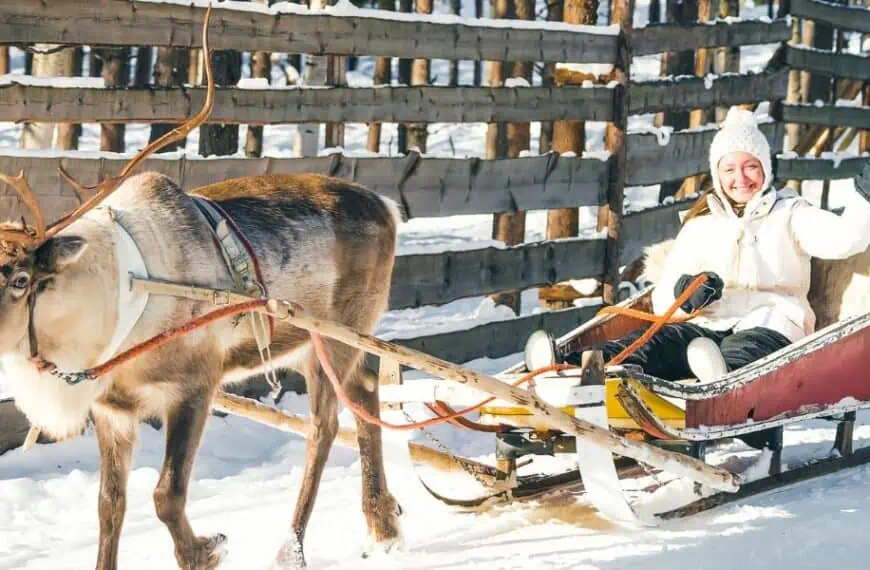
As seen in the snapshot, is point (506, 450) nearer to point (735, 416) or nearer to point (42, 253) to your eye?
point (735, 416)

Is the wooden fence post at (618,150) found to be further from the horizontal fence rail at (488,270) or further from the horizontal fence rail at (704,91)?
the horizontal fence rail at (704,91)

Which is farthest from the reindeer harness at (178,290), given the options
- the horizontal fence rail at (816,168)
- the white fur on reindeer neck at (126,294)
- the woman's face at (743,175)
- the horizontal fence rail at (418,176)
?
the horizontal fence rail at (816,168)

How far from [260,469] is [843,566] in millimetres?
2796

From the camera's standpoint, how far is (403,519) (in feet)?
18.2

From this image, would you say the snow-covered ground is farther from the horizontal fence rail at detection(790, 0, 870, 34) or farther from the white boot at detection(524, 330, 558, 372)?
the horizontal fence rail at detection(790, 0, 870, 34)

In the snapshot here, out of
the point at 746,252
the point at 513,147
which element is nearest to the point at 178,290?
the point at 746,252

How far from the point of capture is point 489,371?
8.27m

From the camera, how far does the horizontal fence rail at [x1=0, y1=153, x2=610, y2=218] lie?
610 cm

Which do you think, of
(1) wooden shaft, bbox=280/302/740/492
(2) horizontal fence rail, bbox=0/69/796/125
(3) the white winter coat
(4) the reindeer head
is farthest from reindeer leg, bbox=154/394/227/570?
(3) the white winter coat

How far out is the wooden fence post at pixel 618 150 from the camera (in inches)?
368

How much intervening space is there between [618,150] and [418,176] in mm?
2136

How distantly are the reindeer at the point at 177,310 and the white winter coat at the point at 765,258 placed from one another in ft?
4.86

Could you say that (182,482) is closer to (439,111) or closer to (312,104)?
(312,104)

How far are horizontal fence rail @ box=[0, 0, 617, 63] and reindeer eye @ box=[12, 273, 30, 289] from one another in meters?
2.11
